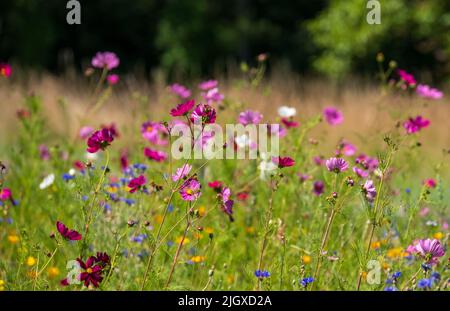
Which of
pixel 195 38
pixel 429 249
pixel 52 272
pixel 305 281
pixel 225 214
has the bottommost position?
pixel 195 38

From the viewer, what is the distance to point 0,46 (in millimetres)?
22062

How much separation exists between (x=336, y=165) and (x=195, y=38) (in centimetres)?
2033

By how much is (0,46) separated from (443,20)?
47.1 feet

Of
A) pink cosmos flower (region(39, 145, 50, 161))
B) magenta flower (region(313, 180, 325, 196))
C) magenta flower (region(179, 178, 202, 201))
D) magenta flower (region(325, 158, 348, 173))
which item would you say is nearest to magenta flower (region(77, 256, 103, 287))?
magenta flower (region(179, 178, 202, 201))

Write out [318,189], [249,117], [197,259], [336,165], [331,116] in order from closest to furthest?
[336,165], [197,259], [249,117], [318,189], [331,116]

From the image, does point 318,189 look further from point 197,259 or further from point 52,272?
point 52,272

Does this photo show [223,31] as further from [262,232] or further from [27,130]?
[262,232]

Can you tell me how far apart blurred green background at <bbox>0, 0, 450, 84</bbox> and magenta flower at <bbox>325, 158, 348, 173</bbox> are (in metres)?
12.4

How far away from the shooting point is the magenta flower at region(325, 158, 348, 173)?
6.60 feet

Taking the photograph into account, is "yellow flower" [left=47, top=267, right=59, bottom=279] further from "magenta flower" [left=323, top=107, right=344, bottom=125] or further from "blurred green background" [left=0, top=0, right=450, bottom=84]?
"blurred green background" [left=0, top=0, right=450, bottom=84]

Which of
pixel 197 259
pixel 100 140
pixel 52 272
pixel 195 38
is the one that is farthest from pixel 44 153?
pixel 195 38

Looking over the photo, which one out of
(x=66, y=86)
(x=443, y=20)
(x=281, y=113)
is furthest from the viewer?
(x=443, y=20)

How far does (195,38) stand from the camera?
21984mm
